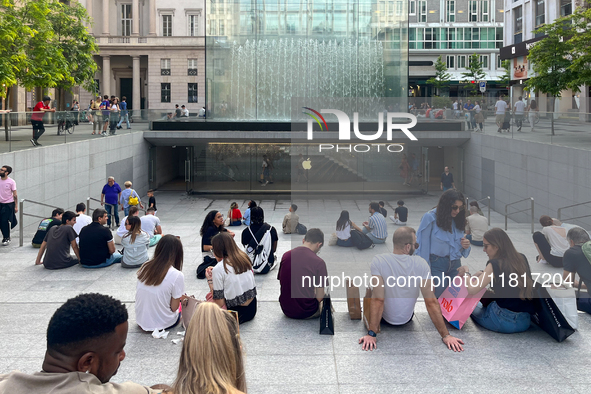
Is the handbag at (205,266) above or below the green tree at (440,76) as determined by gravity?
below

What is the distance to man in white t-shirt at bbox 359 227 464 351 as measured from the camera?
6.58 metres

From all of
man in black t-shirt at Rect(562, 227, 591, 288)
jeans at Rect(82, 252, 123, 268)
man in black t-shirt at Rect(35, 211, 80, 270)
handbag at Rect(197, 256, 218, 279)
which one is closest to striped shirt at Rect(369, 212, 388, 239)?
man in black t-shirt at Rect(562, 227, 591, 288)

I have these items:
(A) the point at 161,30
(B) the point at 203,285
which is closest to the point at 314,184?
(B) the point at 203,285

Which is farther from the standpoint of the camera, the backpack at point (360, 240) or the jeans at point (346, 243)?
the jeans at point (346, 243)

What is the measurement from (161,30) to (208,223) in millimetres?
54528

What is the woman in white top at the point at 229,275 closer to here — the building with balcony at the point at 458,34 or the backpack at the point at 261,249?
the backpack at the point at 261,249

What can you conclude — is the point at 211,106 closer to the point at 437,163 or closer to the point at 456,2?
the point at 437,163

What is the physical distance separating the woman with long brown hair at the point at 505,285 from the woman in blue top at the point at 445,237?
0.32 metres

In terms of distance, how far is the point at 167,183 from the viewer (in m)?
32.2

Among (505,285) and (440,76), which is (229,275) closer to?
(505,285)

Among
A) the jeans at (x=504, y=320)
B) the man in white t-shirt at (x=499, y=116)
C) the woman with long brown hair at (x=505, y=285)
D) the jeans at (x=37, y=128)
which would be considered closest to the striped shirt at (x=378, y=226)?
the woman with long brown hair at (x=505, y=285)

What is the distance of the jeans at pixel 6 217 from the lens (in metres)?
12.9

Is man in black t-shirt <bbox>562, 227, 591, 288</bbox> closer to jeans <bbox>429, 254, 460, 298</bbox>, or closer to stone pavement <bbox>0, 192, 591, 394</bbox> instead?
stone pavement <bbox>0, 192, 591, 394</bbox>

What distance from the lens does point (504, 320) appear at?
6895mm
